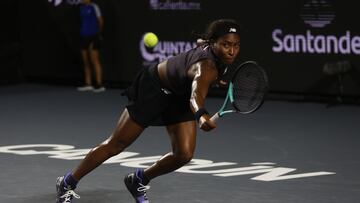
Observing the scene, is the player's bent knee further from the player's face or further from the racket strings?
the player's face

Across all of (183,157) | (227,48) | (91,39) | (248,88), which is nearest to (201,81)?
(227,48)

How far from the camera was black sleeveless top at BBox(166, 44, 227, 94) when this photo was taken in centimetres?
700

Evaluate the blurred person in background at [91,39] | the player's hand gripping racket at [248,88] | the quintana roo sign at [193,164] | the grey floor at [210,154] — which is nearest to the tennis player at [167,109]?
the player's hand gripping racket at [248,88]

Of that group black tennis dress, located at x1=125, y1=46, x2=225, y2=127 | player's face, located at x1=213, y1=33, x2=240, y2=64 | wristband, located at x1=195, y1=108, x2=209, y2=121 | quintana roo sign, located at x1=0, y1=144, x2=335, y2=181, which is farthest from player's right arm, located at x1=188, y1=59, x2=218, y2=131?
quintana roo sign, located at x1=0, y1=144, x2=335, y2=181

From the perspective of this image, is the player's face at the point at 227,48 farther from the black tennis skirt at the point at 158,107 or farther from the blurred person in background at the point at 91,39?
the blurred person in background at the point at 91,39

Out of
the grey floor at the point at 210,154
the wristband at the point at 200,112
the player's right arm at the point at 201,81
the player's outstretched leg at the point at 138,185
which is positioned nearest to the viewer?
the wristband at the point at 200,112

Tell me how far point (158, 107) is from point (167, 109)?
0.08m

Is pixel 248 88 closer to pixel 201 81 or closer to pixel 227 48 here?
pixel 227 48

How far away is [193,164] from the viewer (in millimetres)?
9984

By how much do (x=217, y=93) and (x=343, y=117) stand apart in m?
3.37

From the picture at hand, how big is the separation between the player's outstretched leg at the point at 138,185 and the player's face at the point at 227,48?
1.30 metres

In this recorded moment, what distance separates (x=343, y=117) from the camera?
13.9 meters

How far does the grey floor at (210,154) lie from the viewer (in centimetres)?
845

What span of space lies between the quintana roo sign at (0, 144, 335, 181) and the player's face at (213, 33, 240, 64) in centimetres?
238
